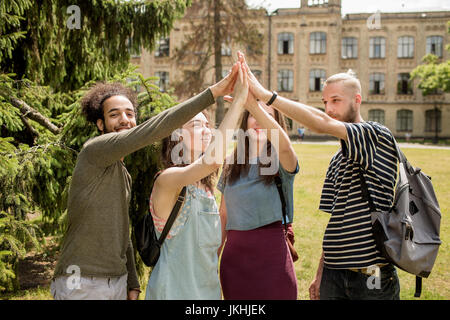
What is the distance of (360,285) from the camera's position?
2.73 m

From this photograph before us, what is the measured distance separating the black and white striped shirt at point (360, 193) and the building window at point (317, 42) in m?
43.2

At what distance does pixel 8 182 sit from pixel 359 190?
3.09 m

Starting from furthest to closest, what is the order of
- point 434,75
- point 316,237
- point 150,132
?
point 434,75, point 316,237, point 150,132

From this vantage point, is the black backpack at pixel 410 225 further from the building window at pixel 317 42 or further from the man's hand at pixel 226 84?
the building window at pixel 317 42

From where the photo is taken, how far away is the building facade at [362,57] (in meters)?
42.7

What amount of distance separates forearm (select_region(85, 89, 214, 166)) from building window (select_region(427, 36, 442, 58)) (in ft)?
156

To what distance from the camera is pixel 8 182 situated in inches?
150

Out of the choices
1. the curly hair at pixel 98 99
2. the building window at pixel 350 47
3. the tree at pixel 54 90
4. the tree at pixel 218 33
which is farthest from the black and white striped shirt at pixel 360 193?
the building window at pixel 350 47

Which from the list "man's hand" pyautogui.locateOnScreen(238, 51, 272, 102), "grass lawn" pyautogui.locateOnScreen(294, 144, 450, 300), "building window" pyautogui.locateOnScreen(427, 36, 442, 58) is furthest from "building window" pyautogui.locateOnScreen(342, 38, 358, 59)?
"man's hand" pyautogui.locateOnScreen(238, 51, 272, 102)

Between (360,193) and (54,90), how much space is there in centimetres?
586

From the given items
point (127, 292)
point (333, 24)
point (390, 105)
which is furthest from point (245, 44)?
point (390, 105)

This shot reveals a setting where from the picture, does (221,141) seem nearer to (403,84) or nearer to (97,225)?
(97,225)

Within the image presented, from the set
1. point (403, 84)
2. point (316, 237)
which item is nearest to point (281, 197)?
point (316, 237)

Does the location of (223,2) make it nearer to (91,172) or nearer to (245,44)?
(245,44)
